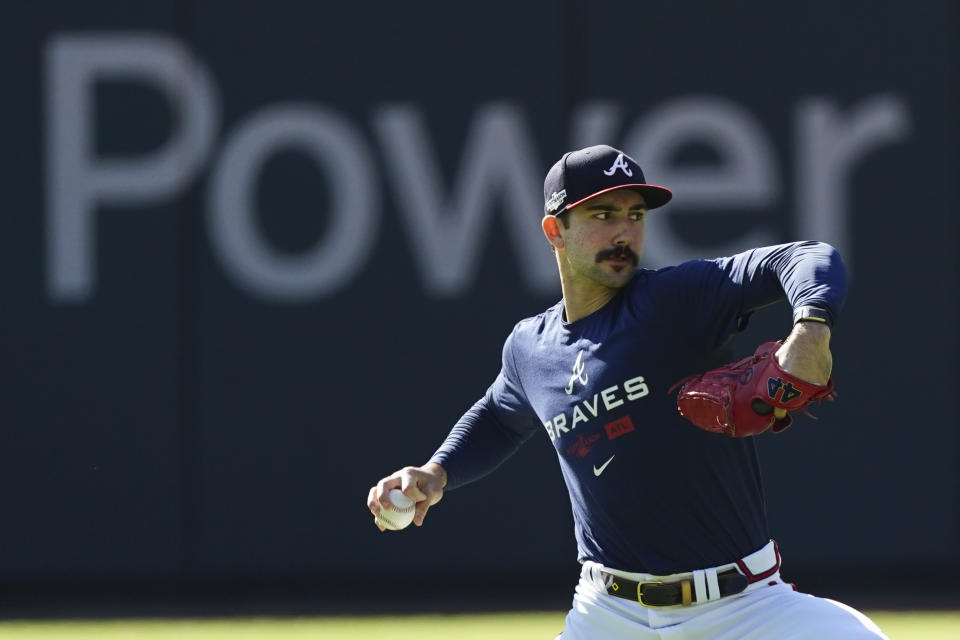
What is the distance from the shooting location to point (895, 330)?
8219mm

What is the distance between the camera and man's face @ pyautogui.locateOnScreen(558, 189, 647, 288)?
3793mm

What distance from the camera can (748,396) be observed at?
321 cm

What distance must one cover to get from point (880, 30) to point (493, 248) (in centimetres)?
250

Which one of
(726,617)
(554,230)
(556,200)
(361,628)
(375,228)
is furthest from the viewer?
(375,228)

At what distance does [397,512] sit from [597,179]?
3.31 feet

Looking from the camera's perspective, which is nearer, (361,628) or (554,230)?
(554,230)

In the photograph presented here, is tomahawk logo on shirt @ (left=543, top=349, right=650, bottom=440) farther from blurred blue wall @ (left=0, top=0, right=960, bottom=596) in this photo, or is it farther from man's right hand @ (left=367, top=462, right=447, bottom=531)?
blurred blue wall @ (left=0, top=0, right=960, bottom=596)

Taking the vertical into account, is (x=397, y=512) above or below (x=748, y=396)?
below

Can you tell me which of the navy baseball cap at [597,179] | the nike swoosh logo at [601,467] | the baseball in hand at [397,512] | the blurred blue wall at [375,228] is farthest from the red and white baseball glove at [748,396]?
the blurred blue wall at [375,228]

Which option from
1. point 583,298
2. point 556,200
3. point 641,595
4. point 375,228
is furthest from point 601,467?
point 375,228

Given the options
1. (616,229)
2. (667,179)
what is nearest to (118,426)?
(667,179)

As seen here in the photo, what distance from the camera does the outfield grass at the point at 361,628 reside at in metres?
6.99

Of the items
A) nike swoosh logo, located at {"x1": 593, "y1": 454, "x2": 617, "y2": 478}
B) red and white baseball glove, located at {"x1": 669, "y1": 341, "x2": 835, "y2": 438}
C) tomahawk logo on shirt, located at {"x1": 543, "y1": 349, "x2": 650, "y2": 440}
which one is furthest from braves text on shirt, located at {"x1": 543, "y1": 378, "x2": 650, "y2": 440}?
red and white baseball glove, located at {"x1": 669, "y1": 341, "x2": 835, "y2": 438}

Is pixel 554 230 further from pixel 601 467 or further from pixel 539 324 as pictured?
pixel 601 467
